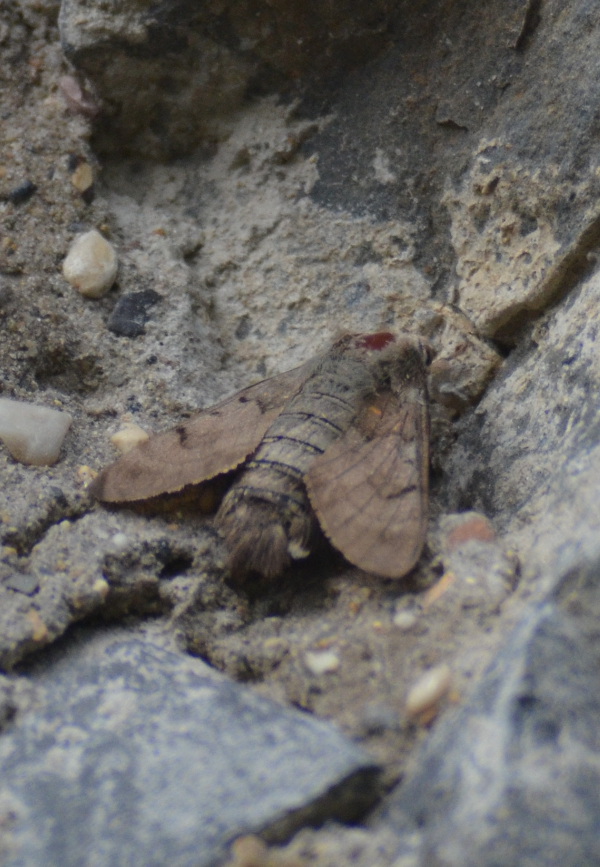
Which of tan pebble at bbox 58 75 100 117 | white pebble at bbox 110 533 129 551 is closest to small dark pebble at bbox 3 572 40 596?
white pebble at bbox 110 533 129 551

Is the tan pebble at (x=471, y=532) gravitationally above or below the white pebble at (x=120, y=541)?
above

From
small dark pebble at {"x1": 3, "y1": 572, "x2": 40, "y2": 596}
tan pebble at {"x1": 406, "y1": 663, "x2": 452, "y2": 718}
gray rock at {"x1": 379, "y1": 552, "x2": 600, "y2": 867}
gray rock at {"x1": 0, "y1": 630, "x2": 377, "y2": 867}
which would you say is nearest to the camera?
gray rock at {"x1": 379, "y1": 552, "x2": 600, "y2": 867}

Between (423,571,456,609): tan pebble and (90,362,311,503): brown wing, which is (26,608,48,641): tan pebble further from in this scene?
(423,571,456,609): tan pebble

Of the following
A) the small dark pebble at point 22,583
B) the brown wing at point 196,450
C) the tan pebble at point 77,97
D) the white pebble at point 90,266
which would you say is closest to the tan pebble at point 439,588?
the brown wing at point 196,450

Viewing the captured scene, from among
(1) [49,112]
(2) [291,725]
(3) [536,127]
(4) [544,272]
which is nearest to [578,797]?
(2) [291,725]

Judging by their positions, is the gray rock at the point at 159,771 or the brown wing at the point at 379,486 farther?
the brown wing at the point at 379,486

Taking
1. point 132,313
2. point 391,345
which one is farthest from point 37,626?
point 391,345

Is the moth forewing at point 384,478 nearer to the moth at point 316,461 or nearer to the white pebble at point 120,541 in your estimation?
the moth at point 316,461

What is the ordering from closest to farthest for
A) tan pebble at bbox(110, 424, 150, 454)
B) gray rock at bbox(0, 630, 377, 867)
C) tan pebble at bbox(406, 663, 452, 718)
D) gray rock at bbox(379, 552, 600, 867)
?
1. gray rock at bbox(379, 552, 600, 867)
2. gray rock at bbox(0, 630, 377, 867)
3. tan pebble at bbox(406, 663, 452, 718)
4. tan pebble at bbox(110, 424, 150, 454)
